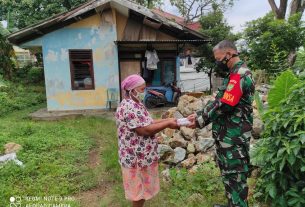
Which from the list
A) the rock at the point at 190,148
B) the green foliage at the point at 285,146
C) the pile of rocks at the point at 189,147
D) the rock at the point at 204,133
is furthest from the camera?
the rock at the point at 204,133

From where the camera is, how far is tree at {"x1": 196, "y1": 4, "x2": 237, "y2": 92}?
14.3 metres

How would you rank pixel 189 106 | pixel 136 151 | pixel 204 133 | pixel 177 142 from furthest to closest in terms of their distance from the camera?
pixel 189 106, pixel 204 133, pixel 177 142, pixel 136 151

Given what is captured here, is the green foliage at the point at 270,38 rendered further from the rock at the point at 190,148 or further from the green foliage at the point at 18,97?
the green foliage at the point at 18,97

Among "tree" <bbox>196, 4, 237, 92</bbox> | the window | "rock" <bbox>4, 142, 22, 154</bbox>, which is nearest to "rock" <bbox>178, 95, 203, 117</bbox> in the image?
"rock" <bbox>4, 142, 22, 154</bbox>

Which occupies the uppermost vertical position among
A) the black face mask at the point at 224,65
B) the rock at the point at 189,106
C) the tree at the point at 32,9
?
the tree at the point at 32,9

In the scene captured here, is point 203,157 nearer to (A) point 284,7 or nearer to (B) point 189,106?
(B) point 189,106

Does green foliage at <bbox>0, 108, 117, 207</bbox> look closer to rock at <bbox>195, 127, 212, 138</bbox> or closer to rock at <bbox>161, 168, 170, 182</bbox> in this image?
rock at <bbox>161, 168, 170, 182</bbox>

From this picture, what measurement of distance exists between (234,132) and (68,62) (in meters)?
9.04

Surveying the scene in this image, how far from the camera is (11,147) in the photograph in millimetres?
5953

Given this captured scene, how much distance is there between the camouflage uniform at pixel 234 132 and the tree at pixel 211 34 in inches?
448

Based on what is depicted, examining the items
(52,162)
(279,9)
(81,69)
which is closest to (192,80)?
(279,9)

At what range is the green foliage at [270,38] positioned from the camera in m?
9.93

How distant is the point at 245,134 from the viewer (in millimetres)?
2832

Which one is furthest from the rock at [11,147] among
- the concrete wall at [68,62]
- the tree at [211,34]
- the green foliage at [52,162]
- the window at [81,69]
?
the tree at [211,34]
